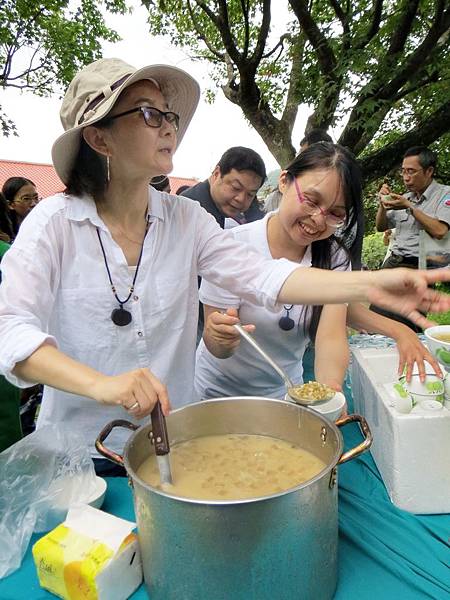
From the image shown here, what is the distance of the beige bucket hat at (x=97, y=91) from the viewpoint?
1079 mm

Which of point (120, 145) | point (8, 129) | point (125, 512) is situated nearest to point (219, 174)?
point (120, 145)

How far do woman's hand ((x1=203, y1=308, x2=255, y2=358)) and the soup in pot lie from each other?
11.9 inches

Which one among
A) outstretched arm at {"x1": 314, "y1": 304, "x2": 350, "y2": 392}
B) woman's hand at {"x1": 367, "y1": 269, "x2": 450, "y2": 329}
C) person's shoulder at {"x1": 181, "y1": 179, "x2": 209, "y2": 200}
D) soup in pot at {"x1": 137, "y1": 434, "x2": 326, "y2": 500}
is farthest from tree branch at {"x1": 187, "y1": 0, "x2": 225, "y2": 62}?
soup in pot at {"x1": 137, "y1": 434, "x2": 326, "y2": 500}

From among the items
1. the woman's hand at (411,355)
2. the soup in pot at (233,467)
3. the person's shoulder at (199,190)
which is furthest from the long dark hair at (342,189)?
the person's shoulder at (199,190)

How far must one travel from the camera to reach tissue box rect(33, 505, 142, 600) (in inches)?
29.2

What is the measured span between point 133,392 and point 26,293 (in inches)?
15.3

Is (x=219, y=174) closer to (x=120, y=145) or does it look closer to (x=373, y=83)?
(x=120, y=145)

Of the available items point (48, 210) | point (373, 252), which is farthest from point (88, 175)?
point (373, 252)

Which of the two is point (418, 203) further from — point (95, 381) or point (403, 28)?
point (95, 381)

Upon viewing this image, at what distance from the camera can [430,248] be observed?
4340 mm

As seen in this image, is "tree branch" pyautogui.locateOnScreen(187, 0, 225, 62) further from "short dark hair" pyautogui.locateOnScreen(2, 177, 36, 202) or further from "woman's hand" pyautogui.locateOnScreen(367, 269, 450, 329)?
"woman's hand" pyautogui.locateOnScreen(367, 269, 450, 329)

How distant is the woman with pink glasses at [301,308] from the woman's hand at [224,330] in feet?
0.05

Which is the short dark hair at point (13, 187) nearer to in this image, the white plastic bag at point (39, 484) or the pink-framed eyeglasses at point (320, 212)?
the pink-framed eyeglasses at point (320, 212)

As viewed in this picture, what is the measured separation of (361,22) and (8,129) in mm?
5264
